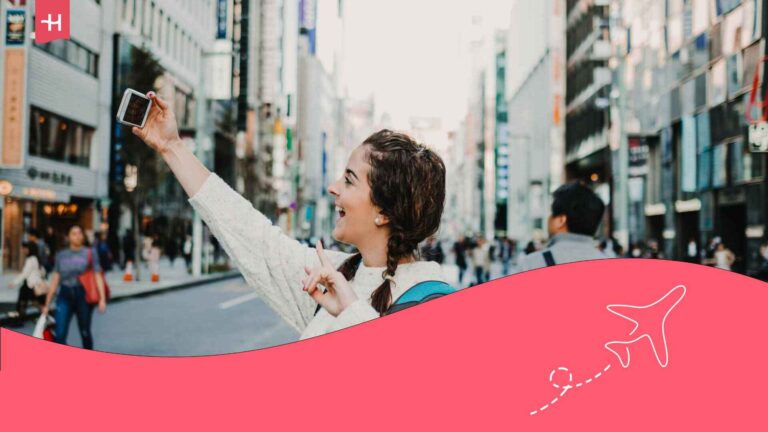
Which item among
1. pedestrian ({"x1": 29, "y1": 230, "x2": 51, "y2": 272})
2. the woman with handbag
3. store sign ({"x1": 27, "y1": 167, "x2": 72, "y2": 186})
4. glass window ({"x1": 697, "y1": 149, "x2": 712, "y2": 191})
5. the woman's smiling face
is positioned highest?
glass window ({"x1": 697, "y1": 149, "x2": 712, "y2": 191})

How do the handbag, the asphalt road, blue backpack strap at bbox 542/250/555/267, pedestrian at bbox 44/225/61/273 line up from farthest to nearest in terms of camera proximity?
1. the handbag
2. the asphalt road
3. pedestrian at bbox 44/225/61/273
4. blue backpack strap at bbox 542/250/555/267

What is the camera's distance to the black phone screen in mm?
1775

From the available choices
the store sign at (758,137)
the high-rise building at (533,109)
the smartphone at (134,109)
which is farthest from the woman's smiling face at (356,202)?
the store sign at (758,137)

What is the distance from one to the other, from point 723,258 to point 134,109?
4.54 feet

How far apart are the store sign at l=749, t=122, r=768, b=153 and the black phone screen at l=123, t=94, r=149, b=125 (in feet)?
4.37

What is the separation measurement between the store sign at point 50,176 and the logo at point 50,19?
0.29 metres

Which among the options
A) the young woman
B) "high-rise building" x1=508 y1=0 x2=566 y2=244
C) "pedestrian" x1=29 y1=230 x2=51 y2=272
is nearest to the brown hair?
the young woman

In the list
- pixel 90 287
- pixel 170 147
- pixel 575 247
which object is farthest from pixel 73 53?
pixel 90 287

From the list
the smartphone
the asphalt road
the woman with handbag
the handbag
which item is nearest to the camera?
the smartphone

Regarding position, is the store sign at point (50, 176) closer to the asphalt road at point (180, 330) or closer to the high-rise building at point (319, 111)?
the asphalt road at point (180, 330)

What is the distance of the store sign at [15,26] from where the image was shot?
6.10ft

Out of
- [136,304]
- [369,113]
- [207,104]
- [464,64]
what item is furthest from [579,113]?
[136,304]

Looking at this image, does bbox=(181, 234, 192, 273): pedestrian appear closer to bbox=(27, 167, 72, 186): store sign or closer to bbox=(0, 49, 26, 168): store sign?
bbox=(27, 167, 72, 186): store sign

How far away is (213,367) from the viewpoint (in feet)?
6.35
